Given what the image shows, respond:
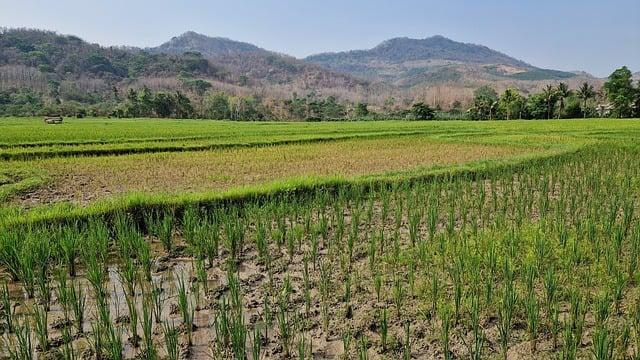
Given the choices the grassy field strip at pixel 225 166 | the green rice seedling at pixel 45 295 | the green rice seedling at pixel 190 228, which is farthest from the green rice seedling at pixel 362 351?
the grassy field strip at pixel 225 166

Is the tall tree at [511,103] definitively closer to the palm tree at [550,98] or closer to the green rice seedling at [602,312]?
the palm tree at [550,98]

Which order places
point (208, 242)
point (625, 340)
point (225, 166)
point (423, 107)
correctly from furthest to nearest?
point (423, 107) → point (225, 166) → point (208, 242) → point (625, 340)

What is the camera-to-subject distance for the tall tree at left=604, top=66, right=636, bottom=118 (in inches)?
1890

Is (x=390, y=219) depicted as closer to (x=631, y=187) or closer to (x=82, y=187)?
(x=631, y=187)

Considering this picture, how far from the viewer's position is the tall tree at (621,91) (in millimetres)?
48000

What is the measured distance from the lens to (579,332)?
10.8 feet

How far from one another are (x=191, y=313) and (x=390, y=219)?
3.85m

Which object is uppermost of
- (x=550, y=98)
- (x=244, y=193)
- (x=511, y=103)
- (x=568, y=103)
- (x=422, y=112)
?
(x=550, y=98)

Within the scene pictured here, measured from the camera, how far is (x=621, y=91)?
1951 inches

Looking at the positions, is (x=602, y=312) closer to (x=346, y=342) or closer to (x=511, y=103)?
(x=346, y=342)

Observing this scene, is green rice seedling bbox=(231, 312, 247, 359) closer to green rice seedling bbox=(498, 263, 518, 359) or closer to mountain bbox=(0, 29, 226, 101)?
green rice seedling bbox=(498, 263, 518, 359)

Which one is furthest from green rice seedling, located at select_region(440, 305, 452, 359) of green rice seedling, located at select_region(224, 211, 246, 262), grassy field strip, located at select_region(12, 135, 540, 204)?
grassy field strip, located at select_region(12, 135, 540, 204)

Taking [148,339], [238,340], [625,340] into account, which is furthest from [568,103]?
[148,339]

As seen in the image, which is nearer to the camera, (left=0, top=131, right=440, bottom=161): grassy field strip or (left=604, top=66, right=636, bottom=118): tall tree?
(left=0, top=131, right=440, bottom=161): grassy field strip
